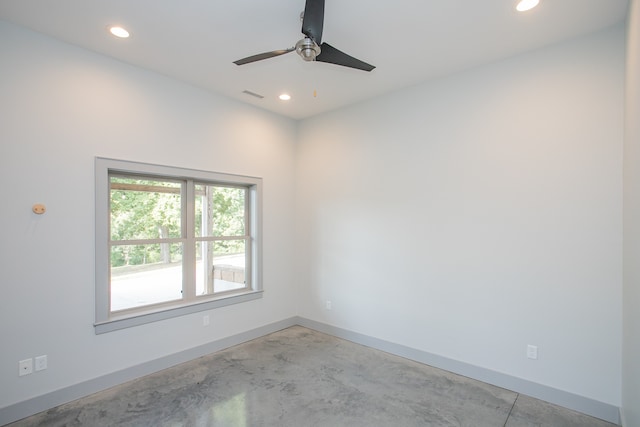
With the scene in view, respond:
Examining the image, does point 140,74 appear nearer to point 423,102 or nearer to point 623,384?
point 423,102

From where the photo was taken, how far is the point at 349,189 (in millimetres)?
4305

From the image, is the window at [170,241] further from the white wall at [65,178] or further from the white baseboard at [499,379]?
the white baseboard at [499,379]

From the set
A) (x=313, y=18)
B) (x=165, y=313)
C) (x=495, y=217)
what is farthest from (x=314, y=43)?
(x=165, y=313)

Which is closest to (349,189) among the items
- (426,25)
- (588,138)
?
(426,25)

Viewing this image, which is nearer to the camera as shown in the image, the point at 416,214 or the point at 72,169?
the point at 72,169

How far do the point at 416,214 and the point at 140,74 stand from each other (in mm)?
3333

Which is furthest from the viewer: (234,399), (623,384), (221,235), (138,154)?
(221,235)

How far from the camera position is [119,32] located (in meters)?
2.67

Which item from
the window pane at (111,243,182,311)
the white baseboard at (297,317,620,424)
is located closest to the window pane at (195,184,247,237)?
the window pane at (111,243,182,311)

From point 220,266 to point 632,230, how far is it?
4.03m

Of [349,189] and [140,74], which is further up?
[140,74]

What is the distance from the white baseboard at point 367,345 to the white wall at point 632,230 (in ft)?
1.01

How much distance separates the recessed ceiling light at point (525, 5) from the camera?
2.26 m

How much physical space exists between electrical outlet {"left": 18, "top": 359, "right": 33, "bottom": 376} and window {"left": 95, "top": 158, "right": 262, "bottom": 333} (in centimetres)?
50
